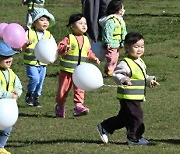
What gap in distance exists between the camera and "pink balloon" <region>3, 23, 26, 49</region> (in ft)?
34.3

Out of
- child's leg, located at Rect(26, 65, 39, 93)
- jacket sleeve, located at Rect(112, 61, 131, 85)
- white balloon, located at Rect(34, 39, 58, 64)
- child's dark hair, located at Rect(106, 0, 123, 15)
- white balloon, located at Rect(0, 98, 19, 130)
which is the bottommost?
child's leg, located at Rect(26, 65, 39, 93)

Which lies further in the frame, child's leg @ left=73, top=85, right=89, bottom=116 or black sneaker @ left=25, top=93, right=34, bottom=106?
black sneaker @ left=25, top=93, right=34, bottom=106

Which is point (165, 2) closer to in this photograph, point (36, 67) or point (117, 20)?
point (117, 20)

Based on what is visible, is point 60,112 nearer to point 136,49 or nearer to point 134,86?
point 134,86

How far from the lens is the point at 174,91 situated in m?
12.6

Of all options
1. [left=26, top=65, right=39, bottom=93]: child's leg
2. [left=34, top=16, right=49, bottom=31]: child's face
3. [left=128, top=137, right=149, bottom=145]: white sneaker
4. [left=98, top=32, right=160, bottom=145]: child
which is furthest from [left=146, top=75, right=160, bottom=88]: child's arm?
[left=26, top=65, right=39, bottom=93]: child's leg

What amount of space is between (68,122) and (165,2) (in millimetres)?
23466

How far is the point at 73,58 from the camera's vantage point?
10562mm

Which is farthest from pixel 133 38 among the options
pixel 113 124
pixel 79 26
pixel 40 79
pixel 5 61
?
pixel 40 79

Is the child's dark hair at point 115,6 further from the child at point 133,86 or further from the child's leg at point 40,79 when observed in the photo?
the child at point 133,86

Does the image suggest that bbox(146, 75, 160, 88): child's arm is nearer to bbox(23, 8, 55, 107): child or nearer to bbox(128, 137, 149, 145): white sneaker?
bbox(128, 137, 149, 145): white sneaker

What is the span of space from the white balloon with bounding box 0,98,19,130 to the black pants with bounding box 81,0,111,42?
25.4ft

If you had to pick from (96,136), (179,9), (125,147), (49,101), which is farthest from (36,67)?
(179,9)

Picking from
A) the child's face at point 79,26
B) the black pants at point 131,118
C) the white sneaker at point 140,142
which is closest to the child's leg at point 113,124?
the black pants at point 131,118
